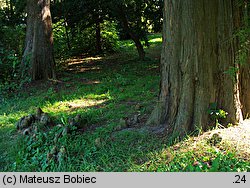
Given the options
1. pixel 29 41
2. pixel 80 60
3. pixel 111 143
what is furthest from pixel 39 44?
pixel 111 143

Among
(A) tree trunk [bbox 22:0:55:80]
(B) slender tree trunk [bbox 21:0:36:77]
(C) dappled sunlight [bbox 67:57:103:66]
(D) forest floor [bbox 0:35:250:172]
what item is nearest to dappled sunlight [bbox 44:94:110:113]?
(D) forest floor [bbox 0:35:250:172]

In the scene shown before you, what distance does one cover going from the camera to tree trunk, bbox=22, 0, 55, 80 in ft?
33.9

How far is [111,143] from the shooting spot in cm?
472

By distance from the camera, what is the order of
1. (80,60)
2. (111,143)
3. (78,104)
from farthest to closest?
(80,60) → (78,104) → (111,143)

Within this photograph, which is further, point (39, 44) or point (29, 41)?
point (29, 41)

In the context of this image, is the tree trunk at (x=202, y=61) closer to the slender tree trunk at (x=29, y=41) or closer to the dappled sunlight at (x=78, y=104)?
the dappled sunlight at (x=78, y=104)

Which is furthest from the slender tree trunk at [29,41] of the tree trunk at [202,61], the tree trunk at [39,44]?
the tree trunk at [202,61]

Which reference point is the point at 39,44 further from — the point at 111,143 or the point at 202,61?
the point at 202,61

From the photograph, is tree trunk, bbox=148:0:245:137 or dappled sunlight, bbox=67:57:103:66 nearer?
tree trunk, bbox=148:0:245:137

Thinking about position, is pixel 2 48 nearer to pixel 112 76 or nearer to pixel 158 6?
pixel 112 76

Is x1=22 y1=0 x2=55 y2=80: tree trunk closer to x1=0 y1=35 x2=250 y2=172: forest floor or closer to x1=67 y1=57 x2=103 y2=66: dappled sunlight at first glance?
x1=0 y1=35 x2=250 y2=172: forest floor

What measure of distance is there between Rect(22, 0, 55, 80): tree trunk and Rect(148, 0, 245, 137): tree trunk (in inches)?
263

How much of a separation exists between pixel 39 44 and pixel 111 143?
262 inches

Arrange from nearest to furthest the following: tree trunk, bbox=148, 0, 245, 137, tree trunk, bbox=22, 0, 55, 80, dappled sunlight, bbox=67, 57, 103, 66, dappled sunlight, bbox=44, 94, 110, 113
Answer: tree trunk, bbox=148, 0, 245, 137
dappled sunlight, bbox=44, 94, 110, 113
tree trunk, bbox=22, 0, 55, 80
dappled sunlight, bbox=67, 57, 103, 66
